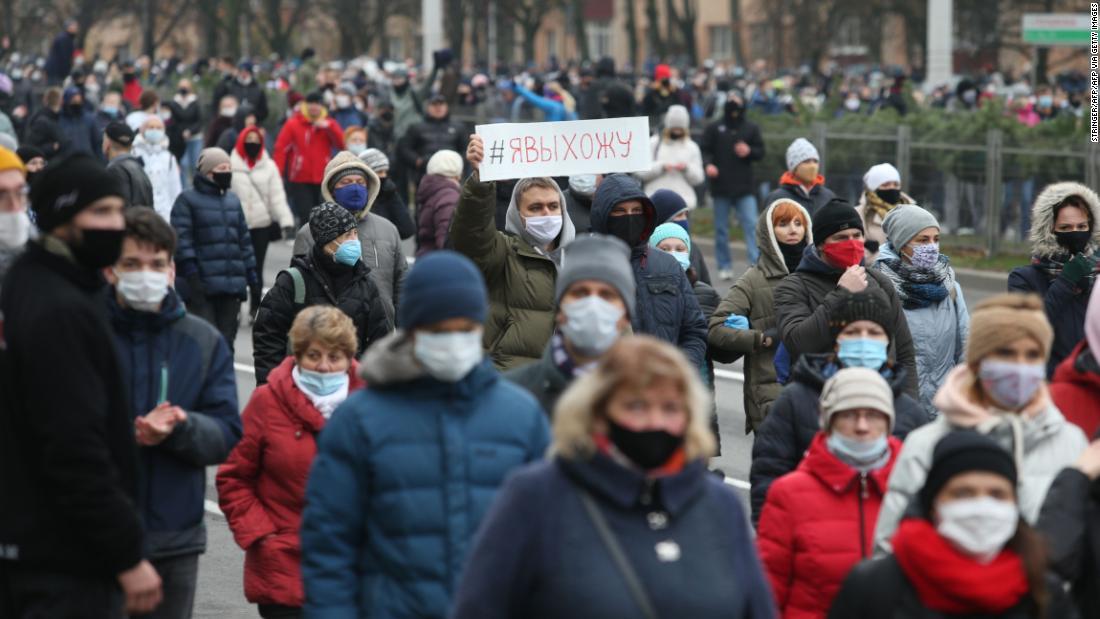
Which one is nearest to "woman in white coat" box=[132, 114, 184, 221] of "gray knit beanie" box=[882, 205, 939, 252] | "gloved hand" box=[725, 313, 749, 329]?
"gloved hand" box=[725, 313, 749, 329]

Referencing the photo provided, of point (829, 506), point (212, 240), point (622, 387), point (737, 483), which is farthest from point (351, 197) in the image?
point (622, 387)

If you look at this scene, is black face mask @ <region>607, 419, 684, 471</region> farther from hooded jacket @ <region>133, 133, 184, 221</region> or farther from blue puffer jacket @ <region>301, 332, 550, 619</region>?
hooded jacket @ <region>133, 133, 184, 221</region>

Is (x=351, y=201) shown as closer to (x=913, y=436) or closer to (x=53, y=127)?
(x=913, y=436)

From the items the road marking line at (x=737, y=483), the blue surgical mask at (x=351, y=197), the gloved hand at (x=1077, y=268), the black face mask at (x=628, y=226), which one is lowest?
the road marking line at (x=737, y=483)

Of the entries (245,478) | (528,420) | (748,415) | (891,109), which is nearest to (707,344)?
(748,415)

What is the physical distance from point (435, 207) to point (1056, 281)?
237 inches

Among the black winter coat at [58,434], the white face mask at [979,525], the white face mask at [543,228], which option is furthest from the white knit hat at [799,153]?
the white face mask at [979,525]

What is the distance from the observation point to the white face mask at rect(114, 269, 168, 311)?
570 cm

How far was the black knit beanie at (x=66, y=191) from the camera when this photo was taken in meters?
4.99

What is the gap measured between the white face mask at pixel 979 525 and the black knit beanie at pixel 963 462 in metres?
0.08

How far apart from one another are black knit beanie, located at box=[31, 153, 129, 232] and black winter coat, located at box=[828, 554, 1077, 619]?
208cm

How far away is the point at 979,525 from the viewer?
14.3 feet

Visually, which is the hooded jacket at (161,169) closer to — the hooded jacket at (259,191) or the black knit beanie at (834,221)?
the hooded jacket at (259,191)

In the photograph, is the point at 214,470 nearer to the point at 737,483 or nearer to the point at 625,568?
the point at 737,483
